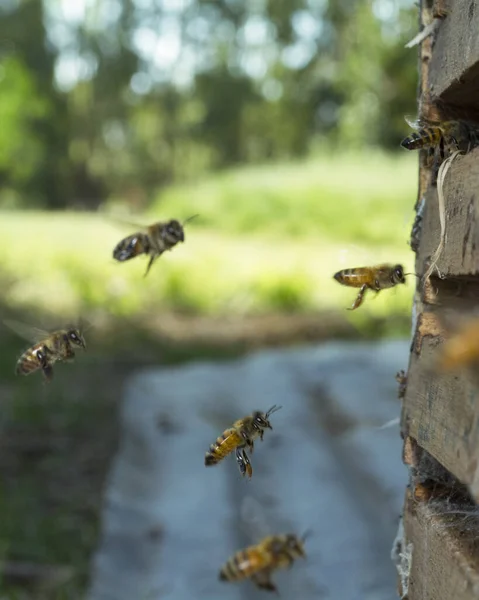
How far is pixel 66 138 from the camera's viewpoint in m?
40.5

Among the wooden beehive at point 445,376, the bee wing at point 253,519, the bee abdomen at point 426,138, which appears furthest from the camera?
the bee wing at point 253,519

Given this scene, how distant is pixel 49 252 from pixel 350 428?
888cm

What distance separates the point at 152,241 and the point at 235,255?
11.4 meters

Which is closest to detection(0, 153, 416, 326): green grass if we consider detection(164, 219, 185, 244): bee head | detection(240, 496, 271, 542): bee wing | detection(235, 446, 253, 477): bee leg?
detection(240, 496, 271, 542): bee wing

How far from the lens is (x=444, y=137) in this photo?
168 centimetres

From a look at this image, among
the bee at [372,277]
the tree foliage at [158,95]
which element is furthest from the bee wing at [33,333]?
the tree foliage at [158,95]

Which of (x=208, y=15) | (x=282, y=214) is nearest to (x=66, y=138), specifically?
(x=208, y=15)

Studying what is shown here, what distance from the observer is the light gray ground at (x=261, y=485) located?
12.2ft

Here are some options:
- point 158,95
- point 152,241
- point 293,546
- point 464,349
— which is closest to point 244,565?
point 293,546

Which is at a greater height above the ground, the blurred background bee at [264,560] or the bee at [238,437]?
the bee at [238,437]

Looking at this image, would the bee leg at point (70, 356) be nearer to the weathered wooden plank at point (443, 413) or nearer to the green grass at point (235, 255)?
the weathered wooden plank at point (443, 413)

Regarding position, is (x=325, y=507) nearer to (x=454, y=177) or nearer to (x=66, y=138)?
(x=454, y=177)

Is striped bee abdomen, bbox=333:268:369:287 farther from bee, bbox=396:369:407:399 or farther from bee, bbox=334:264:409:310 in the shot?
bee, bbox=396:369:407:399

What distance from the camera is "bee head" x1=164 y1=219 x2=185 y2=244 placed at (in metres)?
2.56
